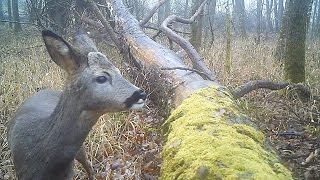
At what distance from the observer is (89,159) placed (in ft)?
16.1

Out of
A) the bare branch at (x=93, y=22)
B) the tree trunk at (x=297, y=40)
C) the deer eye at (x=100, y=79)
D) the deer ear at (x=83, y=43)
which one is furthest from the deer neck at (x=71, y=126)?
the bare branch at (x=93, y=22)

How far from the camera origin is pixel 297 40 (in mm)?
6773

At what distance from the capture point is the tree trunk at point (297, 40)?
6719 mm

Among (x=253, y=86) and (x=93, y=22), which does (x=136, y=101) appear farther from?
(x=93, y=22)

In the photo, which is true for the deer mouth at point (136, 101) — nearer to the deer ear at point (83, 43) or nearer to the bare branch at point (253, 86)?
the deer ear at point (83, 43)

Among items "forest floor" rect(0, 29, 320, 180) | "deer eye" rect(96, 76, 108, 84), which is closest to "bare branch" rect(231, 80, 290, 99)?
"forest floor" rect(0, 29, 320, 180)

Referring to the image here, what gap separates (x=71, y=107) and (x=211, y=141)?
1.40 metres

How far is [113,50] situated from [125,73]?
2.78 m

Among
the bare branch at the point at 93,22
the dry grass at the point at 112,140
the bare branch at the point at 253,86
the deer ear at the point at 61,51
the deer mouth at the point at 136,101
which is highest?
the bare branch at the point at 93,22

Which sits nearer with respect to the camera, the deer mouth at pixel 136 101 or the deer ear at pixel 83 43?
the deer mouth at pixel 136 101

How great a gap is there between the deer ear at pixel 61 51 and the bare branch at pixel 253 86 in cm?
240

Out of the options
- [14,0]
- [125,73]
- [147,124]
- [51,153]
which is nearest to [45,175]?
A: [51,153]

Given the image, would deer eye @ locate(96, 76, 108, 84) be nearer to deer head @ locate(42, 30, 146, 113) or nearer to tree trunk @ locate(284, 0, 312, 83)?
deer head @ locate(42, 30, 146, 113)

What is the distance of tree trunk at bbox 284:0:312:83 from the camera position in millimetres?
6719
